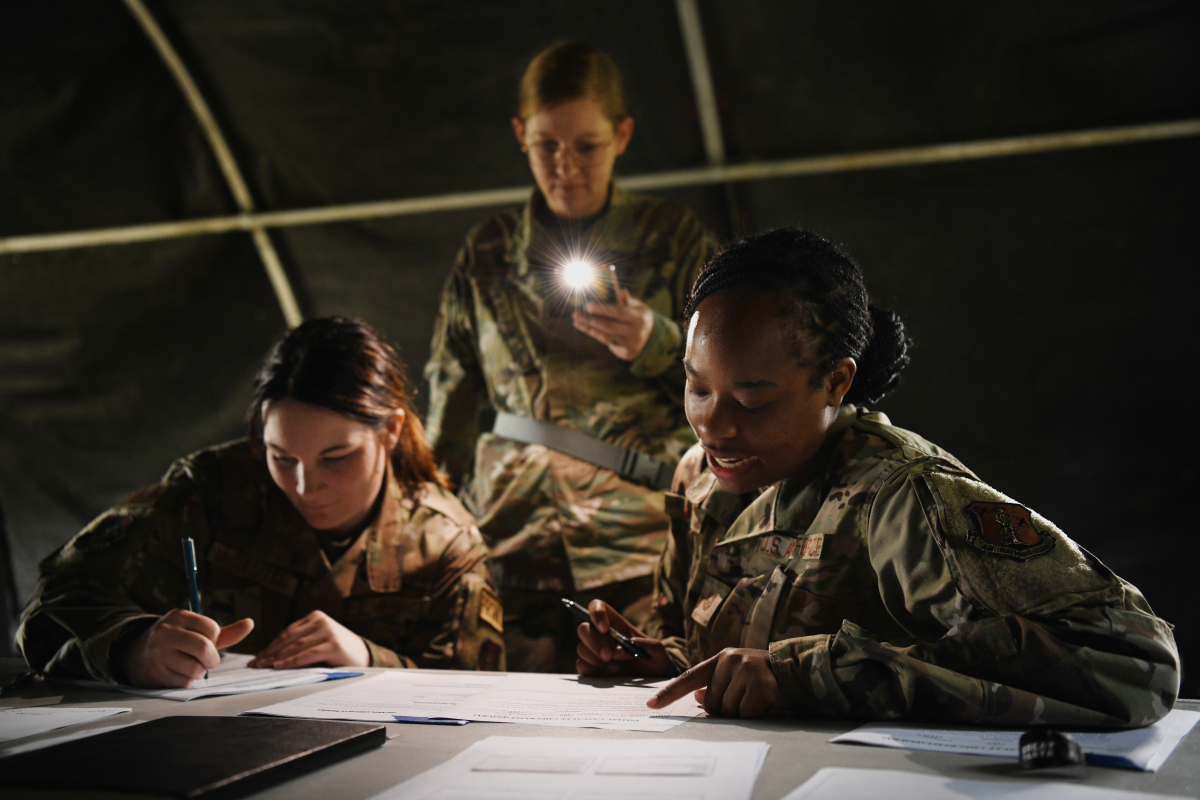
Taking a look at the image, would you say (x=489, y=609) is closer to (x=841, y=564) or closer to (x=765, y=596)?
(x=765, y=596)

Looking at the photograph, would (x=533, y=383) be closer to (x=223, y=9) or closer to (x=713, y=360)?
(x=713, y=360)

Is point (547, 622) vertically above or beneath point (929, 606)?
beneath

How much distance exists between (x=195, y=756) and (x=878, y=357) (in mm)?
1058

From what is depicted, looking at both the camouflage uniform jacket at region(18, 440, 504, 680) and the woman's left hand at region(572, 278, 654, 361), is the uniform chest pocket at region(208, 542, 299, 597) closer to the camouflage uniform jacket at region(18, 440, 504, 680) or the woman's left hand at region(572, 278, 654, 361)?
the camouflage uniform jacket at region(18, 440, 504, 680)

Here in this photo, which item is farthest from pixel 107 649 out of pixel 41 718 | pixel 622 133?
pixel 622 133

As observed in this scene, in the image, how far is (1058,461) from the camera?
2498 mm

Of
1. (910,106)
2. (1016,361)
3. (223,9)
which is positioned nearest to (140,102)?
(223,9)

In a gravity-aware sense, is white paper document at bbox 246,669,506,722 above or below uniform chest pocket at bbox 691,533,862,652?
below

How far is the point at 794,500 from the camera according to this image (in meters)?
1.36

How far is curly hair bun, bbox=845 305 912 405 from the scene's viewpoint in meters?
1.43

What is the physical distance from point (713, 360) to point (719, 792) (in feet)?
2.14

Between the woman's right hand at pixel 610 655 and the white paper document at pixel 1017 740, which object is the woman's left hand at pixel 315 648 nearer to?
the woman's right hand at pixel 610 655

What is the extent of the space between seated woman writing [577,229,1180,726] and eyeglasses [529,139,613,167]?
977 millimetres

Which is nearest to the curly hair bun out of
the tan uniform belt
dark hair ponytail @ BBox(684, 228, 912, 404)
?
dark hair ponytail @ BBox(684, 228, 912, 404)
